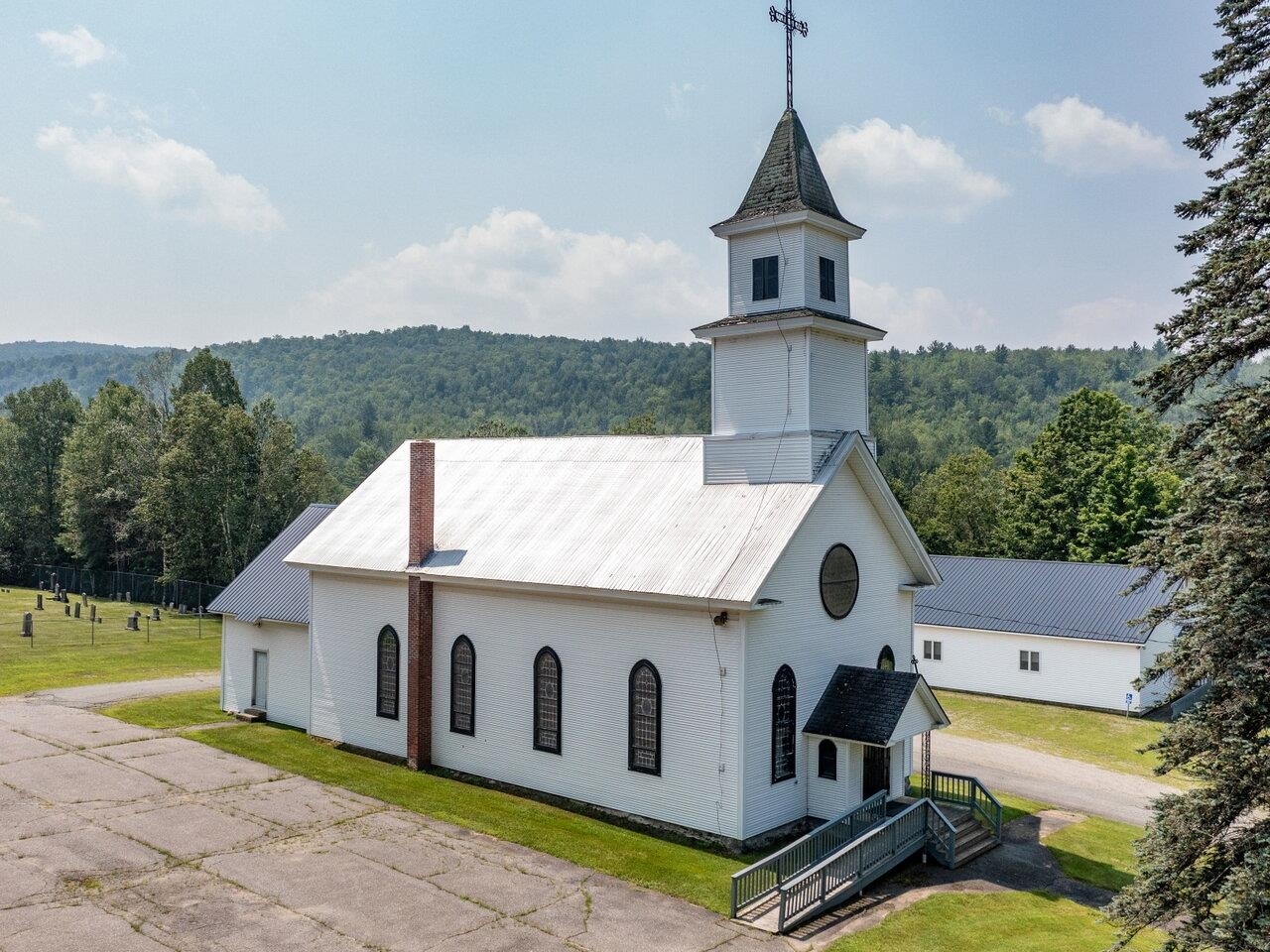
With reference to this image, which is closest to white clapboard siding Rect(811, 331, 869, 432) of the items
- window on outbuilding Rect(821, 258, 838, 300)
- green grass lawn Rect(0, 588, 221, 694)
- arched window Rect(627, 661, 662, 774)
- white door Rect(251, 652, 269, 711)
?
window on outbuilding Rect(821, 258, 838, 300)

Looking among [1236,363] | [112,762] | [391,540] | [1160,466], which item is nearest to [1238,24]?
[1236,363]

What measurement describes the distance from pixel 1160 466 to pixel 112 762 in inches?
1018

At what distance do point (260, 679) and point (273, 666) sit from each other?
2.99 ft

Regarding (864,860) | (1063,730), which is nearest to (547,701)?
(864,860)

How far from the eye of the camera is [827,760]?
22250mm

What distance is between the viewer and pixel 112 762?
26484mm

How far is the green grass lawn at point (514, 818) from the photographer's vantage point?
768 inches

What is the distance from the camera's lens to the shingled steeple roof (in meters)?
24.1

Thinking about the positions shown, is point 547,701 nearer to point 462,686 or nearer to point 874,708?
point 462,686

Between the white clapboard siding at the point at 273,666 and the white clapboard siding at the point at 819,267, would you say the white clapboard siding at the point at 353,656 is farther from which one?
the white clapboard siding at the point at 819,267

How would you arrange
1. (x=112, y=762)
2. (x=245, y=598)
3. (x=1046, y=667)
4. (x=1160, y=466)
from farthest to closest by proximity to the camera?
(x=1046, y=667) → (x=245, y=598) → (x=112, y=762) → (x=1160, y=466)

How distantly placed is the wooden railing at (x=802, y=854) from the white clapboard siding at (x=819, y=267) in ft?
37.2

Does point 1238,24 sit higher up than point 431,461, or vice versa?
point 1238,24

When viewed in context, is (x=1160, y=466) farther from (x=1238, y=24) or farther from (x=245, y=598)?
(x=245, y=598)
